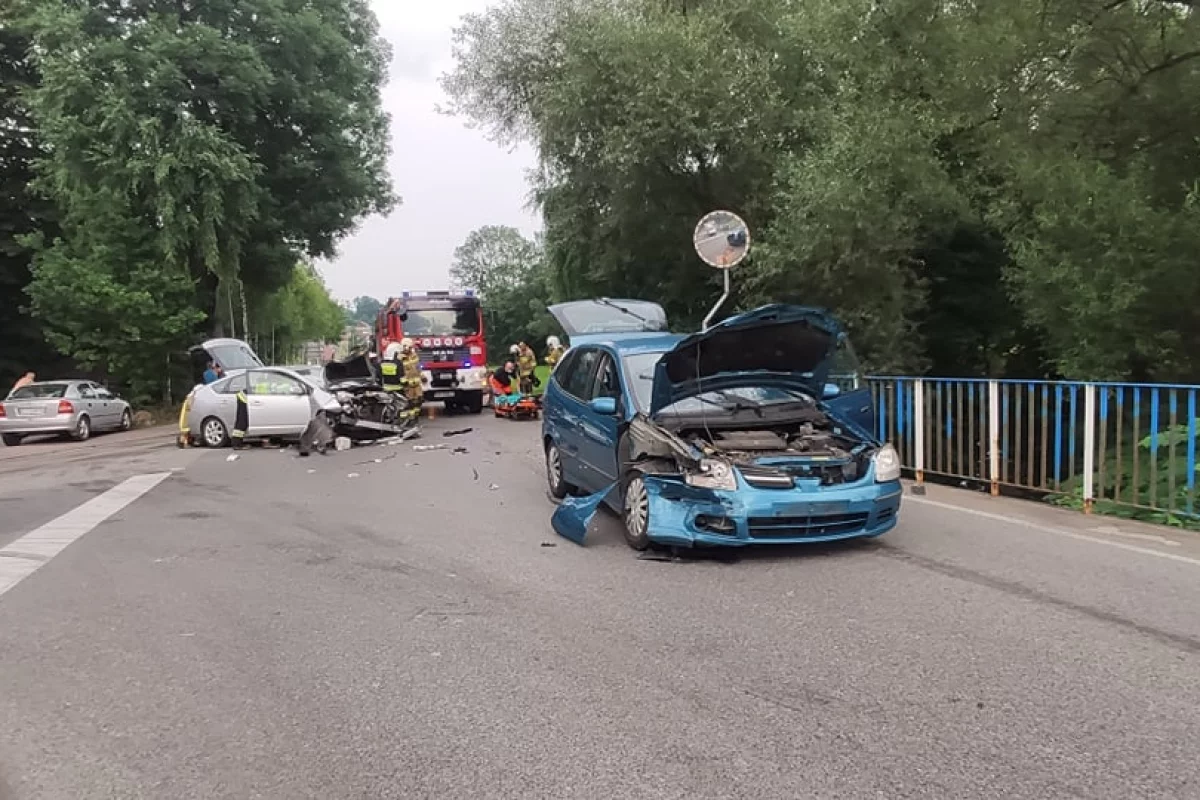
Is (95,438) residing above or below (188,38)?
below

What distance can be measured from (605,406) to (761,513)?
1.78 meters

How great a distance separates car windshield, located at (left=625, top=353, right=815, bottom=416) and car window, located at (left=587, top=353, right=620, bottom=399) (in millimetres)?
181

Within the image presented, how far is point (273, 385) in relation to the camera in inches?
682

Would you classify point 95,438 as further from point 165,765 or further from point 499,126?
point 165,765

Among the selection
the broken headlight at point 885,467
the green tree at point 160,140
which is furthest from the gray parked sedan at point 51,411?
the broken headlight at point 885,467

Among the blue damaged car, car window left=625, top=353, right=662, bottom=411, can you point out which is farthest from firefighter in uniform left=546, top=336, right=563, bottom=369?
car window left=625, top=353, right=662, bottom=411

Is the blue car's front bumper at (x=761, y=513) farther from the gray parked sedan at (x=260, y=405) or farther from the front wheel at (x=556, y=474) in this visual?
the gray parked sedan at (x=260, y=405)

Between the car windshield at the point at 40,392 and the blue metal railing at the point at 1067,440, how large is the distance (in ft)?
60.7

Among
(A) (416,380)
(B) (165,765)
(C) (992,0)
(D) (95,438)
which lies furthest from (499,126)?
(B) (165,765)

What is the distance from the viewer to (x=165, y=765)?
3.78 m

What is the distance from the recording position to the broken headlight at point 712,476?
658cm

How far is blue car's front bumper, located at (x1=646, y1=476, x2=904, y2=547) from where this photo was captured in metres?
6.54

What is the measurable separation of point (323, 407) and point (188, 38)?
563 inches

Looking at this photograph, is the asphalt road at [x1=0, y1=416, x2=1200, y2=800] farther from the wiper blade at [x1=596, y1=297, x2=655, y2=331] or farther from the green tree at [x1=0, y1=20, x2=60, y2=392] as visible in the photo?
the green tree at [x1=0, y1=20, x2=60, y2=392]
